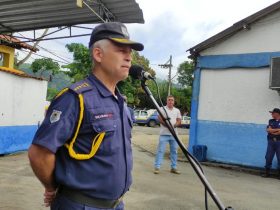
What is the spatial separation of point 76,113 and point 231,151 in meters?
9.88

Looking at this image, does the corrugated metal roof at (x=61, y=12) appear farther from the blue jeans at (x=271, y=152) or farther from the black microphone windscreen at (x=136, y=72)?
the black microphone windscreen at (x=136, y=72)

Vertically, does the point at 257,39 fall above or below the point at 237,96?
above

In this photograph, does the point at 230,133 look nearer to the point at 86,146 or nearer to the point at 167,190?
the point at 167,190

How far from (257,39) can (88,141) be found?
389 inches

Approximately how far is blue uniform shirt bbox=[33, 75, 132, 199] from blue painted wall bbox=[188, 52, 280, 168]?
919 centimetres

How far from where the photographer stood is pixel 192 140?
12.4m

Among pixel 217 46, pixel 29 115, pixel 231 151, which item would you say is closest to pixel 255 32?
pixel 217 46

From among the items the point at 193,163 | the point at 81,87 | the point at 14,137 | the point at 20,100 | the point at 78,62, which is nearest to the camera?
the point at 81,87

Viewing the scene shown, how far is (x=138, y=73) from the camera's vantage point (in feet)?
10.1

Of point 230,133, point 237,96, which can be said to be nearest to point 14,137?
point 230,133

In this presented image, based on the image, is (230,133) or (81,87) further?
(230,133)

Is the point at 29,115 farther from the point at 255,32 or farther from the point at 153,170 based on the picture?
the point at 255,32

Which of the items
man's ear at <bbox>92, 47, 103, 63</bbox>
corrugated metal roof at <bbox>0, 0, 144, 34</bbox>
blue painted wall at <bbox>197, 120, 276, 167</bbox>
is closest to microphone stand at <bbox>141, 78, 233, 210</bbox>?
man's ear at <bbox>92, 47, 103, 63</bbox>

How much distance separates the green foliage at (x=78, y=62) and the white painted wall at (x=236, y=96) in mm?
12653
